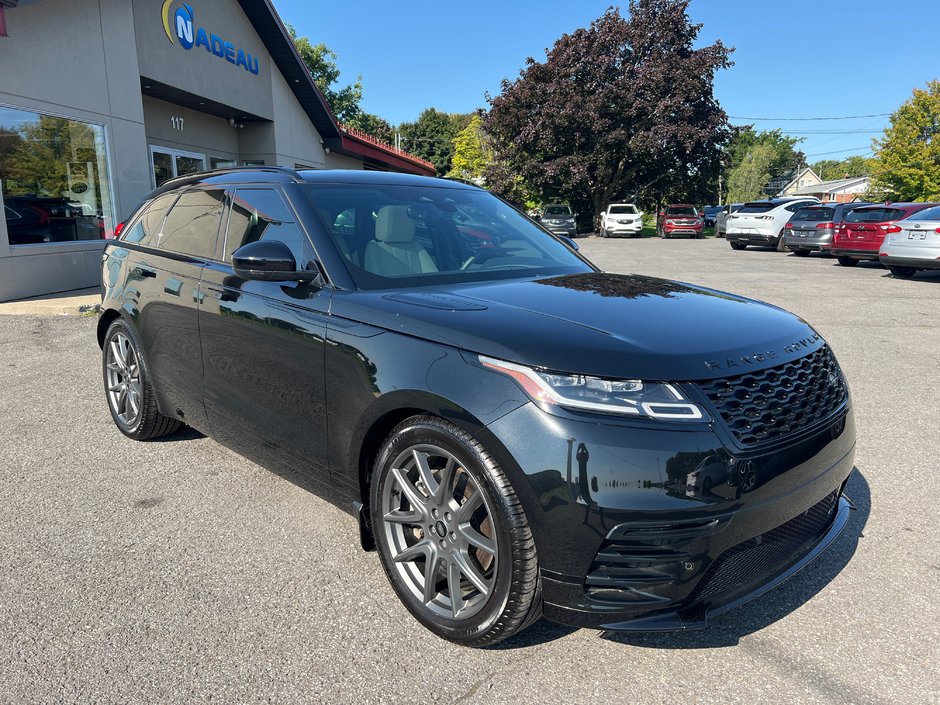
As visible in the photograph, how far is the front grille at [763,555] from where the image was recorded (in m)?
2.20

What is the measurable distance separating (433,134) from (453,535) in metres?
95.6

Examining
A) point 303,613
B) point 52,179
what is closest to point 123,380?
point 303,613

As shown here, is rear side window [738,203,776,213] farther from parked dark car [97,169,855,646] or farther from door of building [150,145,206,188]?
parked dark car [97,169,855,646]

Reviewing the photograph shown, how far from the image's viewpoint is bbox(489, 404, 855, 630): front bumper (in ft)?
6.82

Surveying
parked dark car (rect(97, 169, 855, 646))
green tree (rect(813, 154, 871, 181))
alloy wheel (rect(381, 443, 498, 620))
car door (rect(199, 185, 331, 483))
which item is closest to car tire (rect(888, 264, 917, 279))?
parked dark car (rect(97, 169, 855, 646))

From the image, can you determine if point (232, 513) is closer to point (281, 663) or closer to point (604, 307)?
point (281, 663)

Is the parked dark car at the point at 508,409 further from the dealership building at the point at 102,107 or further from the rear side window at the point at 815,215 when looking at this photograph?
the rear side window at the point at 815,215

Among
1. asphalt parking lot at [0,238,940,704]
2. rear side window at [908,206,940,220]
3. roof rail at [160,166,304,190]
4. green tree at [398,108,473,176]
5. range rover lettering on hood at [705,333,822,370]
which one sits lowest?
asphalt parking lot at [0,238,940,704]

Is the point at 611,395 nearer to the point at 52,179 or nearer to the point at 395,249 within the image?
the point at 395,249

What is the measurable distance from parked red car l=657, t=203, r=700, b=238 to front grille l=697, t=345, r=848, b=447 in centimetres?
3244

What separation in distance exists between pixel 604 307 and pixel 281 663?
1768 mm

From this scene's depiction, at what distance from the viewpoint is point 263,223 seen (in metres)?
3.45

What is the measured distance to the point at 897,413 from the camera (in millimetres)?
5207

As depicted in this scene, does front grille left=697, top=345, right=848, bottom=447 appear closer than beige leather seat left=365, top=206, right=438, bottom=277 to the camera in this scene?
Yes
